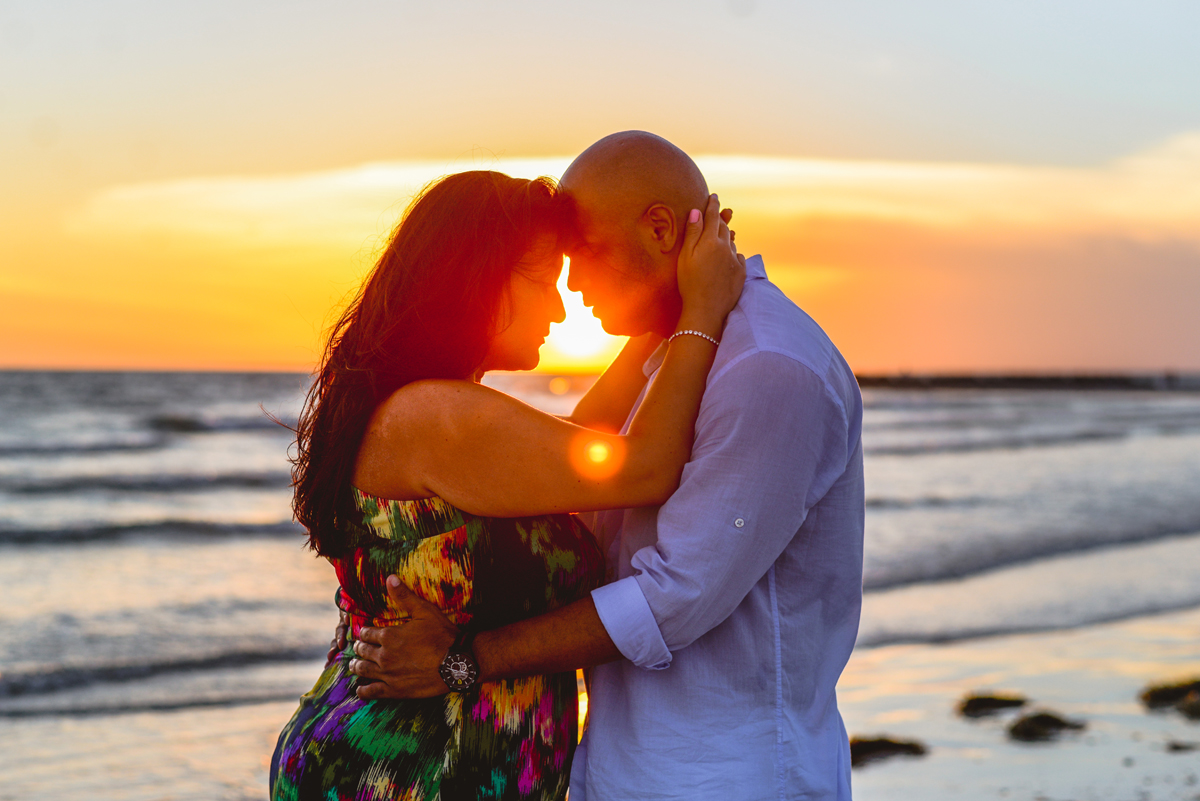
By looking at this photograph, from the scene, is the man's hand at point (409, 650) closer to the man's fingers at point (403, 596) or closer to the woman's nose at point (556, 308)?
the man's fingers at point (403, 596)

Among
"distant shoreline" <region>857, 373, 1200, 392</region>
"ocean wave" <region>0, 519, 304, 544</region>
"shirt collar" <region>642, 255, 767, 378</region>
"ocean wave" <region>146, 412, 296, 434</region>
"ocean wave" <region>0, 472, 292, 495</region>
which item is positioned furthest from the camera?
"distant shoreline" <region>857, 373, 1200, 392</region>

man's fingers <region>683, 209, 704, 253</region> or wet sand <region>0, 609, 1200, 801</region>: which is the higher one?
man's fingers <region>683, 209, 704, 253</region>

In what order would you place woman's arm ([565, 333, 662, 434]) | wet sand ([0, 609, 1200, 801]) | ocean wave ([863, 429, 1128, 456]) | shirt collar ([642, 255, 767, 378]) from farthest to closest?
1. ocean wave ([863, 429, 1128, 456])
2. wet sand ([0, 609, 1200, 801])
3. woman's arm ([565, 333, 662, 434])
4. shirt collar ([642, 255, 767, 378])

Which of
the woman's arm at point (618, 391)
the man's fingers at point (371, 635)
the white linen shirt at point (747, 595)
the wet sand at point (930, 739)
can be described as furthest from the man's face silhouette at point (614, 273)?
the wet sand at point (930, 739)

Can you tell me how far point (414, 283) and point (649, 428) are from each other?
634 mm

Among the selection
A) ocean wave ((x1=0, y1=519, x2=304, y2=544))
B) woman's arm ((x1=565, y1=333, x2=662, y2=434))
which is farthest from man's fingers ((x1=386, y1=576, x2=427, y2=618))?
ocean wave ((x1=0, y1=519, x2=304, y2=544))

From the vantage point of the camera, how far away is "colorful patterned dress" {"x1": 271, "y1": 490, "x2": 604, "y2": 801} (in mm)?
2117

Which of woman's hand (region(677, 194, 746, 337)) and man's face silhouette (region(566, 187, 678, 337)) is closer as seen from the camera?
woman's hand (region(677, 194, 746, 337))

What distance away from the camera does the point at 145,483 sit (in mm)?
17297

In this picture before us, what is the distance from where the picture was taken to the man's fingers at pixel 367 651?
7.12 feet

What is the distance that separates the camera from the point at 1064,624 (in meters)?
8.16

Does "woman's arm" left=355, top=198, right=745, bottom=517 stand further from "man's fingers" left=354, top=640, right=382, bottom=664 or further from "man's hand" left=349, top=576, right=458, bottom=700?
"man's fingers" left=354, top=640, right=382, bottom=664

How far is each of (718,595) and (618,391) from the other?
101 centimetres

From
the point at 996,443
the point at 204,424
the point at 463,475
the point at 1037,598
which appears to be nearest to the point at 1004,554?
the point at 1037,598
